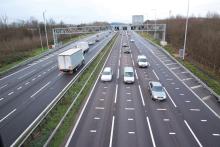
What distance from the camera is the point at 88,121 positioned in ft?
65.8

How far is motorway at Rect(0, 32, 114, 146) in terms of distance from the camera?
761 inches

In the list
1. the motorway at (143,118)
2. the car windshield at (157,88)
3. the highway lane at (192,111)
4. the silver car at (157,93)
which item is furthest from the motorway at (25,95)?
the highway lane at (192,111)

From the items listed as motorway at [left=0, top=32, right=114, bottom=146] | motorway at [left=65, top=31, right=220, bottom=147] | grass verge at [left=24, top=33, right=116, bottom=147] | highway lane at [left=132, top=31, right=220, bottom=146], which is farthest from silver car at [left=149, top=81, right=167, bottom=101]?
motorway at [left=0, top=32, right=114, bottom=146]

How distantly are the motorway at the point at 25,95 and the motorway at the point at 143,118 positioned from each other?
15.2 ft

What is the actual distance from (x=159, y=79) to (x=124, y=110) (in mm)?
12844

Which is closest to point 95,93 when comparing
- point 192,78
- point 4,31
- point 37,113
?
point 37,113

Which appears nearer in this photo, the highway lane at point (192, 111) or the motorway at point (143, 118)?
the motorway at point (143, 118)

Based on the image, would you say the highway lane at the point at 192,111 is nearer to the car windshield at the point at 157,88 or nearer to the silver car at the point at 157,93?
the silver car at the point at 157,93

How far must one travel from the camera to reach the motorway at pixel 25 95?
1933 centimetres

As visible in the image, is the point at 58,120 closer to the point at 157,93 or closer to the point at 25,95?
the point at 25,95

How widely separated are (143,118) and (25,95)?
15.0 m

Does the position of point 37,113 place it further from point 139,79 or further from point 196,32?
point 196,32

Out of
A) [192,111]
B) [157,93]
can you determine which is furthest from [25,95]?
[192,111]

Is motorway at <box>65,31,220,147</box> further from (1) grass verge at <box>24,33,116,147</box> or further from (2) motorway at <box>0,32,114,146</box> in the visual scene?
(2) motorway at <box>0,32,114,146</box>
